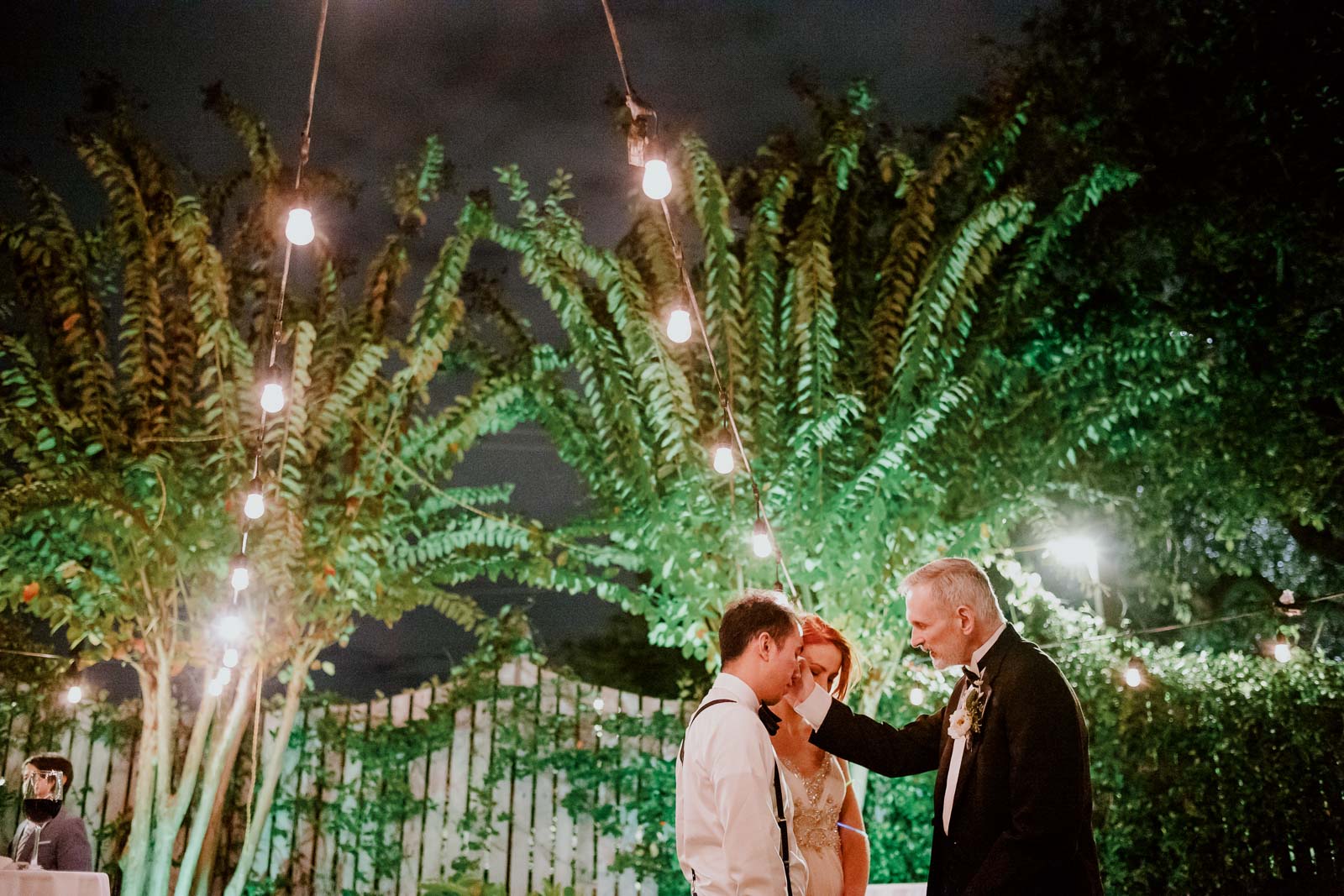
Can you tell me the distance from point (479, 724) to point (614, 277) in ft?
11.2

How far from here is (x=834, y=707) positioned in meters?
3.23

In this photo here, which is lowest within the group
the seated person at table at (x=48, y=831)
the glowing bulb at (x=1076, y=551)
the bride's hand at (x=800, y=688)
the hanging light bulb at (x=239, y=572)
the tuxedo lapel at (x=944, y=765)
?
the seated person at table at (x=48, y=831)

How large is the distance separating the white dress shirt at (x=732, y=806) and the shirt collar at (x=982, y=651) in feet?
2.45

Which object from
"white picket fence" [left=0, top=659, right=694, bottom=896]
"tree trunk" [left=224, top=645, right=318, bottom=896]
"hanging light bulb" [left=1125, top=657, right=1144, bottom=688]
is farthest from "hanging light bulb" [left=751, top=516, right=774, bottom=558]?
"tree trunk" [left=224, top=645, right=318, bottom=896]

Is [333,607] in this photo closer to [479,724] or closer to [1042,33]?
[479,724]

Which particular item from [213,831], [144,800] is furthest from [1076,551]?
[144,800]

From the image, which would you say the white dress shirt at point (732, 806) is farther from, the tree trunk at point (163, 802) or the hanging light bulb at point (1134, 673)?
the hanging light bulb at point (1134, 673)

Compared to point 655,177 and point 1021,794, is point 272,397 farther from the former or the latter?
point 1021,794

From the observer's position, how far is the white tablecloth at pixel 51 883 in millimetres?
4305

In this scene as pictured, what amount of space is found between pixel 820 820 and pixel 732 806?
3.72 ft

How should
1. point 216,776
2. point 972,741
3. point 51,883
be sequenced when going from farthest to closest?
point 216,776, point 51,883, point 972,741

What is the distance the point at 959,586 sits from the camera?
290 centimetres

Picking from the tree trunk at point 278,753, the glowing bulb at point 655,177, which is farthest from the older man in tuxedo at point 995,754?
the tree trunk at point 278,753

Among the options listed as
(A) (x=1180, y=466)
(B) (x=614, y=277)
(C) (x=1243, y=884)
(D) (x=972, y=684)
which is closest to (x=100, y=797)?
(B) (x=614, y=277)
